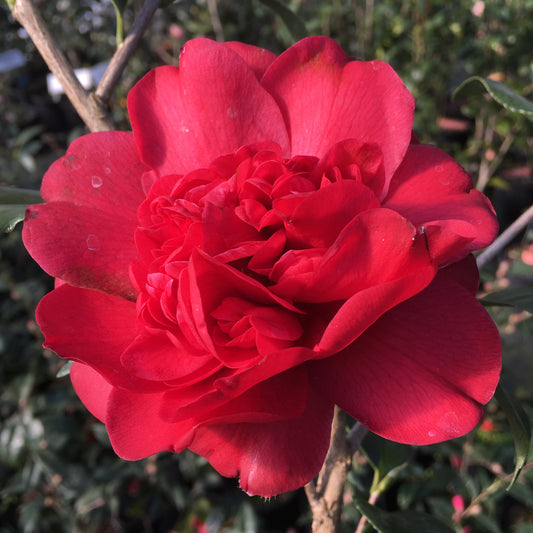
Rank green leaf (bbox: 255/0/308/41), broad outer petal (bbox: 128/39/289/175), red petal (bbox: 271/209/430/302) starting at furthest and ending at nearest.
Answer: green leaf (bbox: 255/0/308/41) → broad outer petal (bbox: 128/39/289/175) → red petal (bbox: 271/209/430/302)

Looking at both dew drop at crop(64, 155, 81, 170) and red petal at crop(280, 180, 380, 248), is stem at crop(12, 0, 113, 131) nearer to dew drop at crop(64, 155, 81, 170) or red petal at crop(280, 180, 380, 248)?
dew drop at crop(64, 155, 81, 170)

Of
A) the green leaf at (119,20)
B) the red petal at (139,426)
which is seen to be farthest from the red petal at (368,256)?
the green leaf at (119,20)

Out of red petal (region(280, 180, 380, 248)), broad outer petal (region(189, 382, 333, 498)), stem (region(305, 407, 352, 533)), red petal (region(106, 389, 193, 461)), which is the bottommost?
stem (region(305, 407, 352, 533))

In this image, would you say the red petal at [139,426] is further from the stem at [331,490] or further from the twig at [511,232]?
the twig at [511,232]

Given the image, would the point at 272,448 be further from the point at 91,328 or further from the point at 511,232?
the point at 511,232

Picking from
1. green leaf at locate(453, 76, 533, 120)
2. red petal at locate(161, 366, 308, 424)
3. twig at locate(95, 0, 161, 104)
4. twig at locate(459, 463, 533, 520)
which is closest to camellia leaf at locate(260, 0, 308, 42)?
twig at locate(95, 0, 161, 104)

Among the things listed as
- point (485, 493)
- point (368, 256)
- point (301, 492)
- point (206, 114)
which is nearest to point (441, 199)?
point (368, 256)

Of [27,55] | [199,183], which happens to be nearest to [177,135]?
[199,183]
